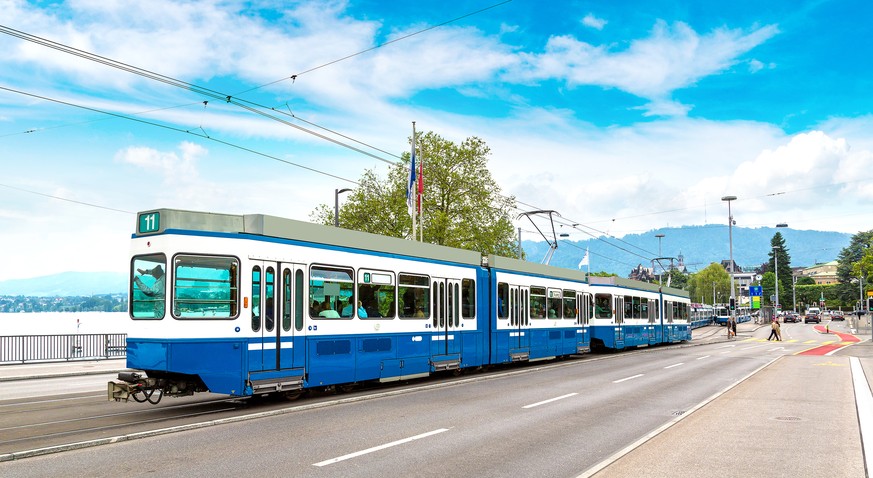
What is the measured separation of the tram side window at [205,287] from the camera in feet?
42.5

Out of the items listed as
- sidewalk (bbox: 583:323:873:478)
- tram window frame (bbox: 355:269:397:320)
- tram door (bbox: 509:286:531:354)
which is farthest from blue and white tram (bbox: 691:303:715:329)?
tram window frame (bbox: 355:269:397:320)

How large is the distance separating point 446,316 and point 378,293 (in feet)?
11.9

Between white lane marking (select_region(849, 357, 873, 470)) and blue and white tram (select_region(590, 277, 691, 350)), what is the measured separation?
38.2 feet

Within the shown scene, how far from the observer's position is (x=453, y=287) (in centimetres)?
2092

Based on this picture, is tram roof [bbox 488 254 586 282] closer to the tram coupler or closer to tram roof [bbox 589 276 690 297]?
tram roof [bbox 589 276 690 297]

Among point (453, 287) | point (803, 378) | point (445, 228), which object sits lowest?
point (803, 378)

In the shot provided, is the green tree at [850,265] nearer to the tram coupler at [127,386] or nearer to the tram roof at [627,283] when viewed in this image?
the tram roof at [627,283]

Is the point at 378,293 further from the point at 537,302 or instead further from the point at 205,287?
the point at 537,302

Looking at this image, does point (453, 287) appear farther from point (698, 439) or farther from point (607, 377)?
point (698, 439)

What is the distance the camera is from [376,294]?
1723 centimetres

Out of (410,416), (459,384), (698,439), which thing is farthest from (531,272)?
(698,439)

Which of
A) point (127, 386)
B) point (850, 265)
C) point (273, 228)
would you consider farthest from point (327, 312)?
point (850, 265)

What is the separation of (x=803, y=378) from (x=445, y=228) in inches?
1051

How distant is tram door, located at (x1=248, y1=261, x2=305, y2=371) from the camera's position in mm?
13852
